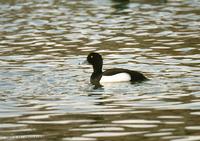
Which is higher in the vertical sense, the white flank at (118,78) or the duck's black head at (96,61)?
the duck's black head at (96,61)

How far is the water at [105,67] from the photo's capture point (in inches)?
586

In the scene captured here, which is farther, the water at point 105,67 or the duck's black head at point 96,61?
the duck's black head at point 96,61

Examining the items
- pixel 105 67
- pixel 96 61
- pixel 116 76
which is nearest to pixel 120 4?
pixel 105 67

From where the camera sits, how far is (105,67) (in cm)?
2552

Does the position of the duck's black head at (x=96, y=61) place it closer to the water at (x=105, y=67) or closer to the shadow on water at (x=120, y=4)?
the water at (x=105, y=67)

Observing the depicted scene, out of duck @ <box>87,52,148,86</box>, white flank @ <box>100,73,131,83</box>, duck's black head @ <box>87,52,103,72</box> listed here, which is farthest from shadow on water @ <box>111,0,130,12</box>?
white flank @ <box>100,73,131,83</box>

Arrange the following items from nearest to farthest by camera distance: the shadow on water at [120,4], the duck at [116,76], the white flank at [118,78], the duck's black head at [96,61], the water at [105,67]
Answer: the water at [105,67], the duck at [116,76], the white flank at [118,78], the duck's black head at [96,61], the shadow on water at [120,4]

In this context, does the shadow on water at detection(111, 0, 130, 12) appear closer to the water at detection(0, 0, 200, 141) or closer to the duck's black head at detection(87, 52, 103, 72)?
the water at detection(0, 0, 200, 141)

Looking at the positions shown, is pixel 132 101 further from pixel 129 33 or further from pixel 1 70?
pixel 129 33

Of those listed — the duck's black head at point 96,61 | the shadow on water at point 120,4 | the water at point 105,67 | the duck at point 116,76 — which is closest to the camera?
the water at point 105,67

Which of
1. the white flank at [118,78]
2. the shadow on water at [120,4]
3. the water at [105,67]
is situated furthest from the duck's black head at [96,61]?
the shadow on water at [120,4]

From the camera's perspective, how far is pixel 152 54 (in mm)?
27000

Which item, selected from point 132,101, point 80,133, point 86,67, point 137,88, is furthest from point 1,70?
point 80,133

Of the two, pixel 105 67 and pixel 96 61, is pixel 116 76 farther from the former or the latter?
pixel 105 67
